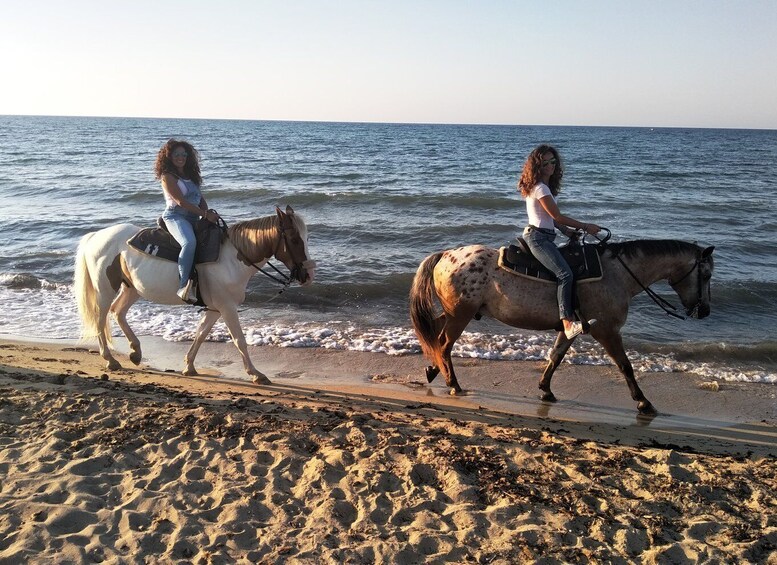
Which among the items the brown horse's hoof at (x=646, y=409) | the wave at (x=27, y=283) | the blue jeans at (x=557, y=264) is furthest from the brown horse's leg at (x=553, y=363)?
the wave at (x=27, y=283)

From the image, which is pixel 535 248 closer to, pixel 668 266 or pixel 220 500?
pixel 668 266

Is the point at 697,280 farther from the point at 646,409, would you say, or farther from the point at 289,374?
the point at 289,374

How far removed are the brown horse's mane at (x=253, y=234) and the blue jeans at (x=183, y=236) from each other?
436 mm

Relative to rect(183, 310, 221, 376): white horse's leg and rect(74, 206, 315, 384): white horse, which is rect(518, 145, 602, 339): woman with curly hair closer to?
rect(74, 206, 315, 384): white horse

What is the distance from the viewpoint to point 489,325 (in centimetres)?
994

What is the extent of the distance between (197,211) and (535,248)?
374cm

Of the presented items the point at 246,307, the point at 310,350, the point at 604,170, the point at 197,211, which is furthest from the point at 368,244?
the point at 604,170

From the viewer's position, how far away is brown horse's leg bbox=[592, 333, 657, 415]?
20.9 feet

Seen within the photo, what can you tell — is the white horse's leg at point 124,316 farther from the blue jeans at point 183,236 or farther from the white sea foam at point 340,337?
the white sea foam at point 340,337

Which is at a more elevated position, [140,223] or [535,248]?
[535,248]

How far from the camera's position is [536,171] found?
6.04 metres

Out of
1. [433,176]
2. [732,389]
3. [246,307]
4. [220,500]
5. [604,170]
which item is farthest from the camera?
[604,170]

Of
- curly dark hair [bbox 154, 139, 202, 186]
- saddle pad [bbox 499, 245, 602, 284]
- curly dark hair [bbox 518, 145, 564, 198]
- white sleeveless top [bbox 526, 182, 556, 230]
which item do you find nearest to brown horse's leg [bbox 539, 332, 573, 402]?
saddle pad [bbox 499, 245, 602, 284]

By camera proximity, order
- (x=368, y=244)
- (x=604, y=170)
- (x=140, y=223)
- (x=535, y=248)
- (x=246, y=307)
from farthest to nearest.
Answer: (x=604, y=170) < (x=140, y=223) < (x=368, y=244) < (x=246, y=307) < (x=535, y=248)
